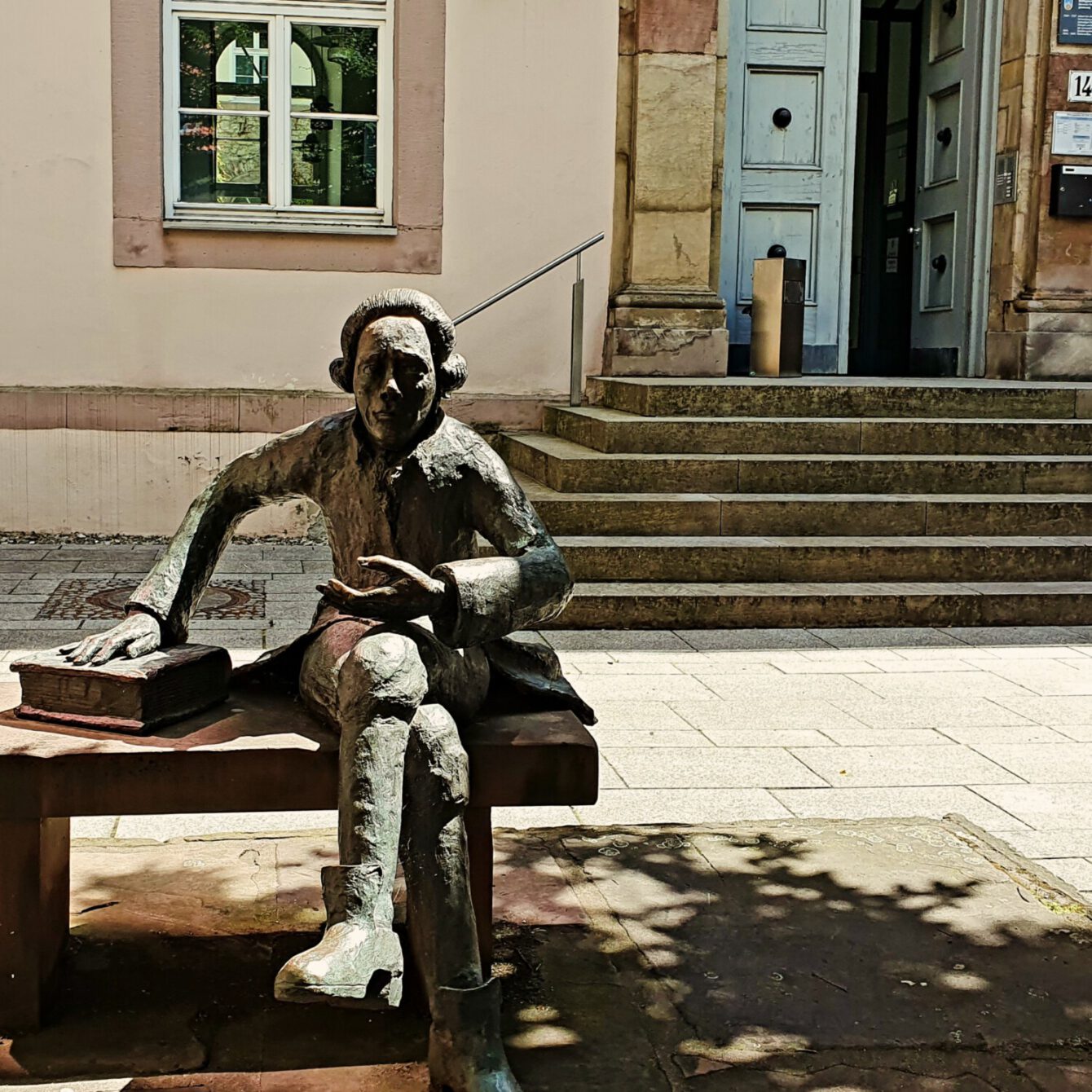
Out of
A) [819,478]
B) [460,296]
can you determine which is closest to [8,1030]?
[819,478]

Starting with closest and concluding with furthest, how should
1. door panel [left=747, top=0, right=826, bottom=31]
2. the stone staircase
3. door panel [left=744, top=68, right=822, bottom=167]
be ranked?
the stone staircase
door panel [left=747, top=0, right=826, bottom=31]
door panel [left=744, top=68, right=822, bottom=167]

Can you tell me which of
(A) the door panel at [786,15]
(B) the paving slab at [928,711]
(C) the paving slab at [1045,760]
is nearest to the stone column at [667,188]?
(A) the door panel at [786,15]

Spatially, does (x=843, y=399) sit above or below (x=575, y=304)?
below

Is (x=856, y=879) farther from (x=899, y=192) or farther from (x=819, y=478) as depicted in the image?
(x=899, y=192)

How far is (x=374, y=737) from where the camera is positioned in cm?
291

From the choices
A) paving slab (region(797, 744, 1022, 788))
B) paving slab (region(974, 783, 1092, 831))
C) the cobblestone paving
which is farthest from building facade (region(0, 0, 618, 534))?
paving slab (region(974, 783, 1092, 831))

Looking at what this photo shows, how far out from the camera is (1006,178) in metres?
11.0

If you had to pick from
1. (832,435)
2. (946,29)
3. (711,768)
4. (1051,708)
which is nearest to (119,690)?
(711,768)

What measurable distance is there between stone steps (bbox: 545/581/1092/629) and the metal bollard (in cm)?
291

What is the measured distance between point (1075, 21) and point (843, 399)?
326 centimetres

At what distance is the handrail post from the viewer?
1034cm

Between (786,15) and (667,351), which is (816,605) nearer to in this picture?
(667,351)

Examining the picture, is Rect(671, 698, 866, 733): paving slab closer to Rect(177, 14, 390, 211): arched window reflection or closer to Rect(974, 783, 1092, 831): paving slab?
Rect(974, 783, 1092, 831): paving slab

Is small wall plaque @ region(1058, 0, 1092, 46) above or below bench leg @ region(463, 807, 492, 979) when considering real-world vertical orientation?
above
